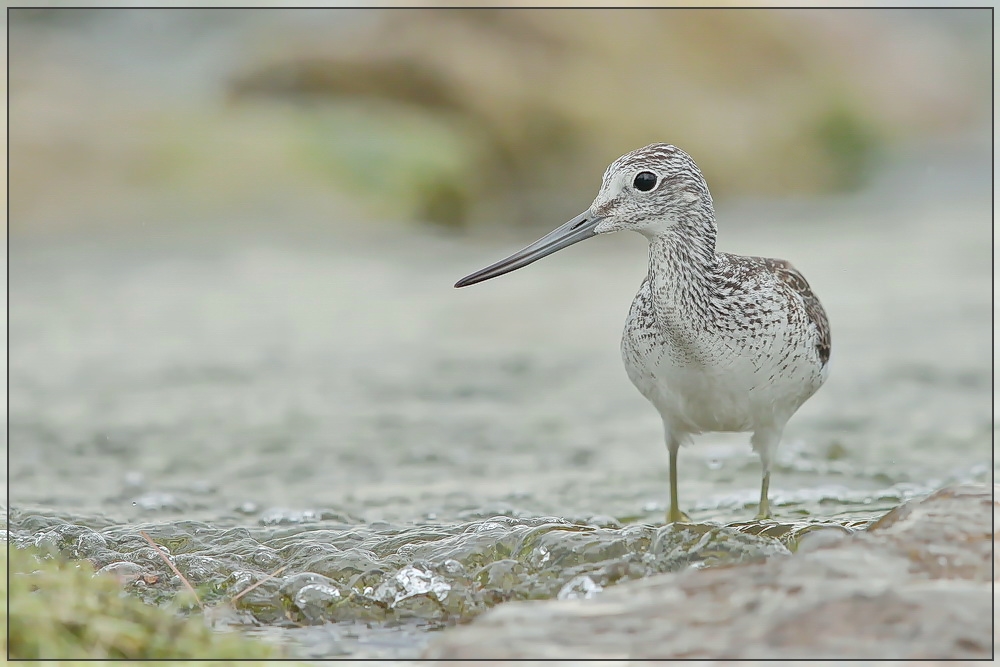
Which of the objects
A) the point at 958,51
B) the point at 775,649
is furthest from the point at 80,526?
the point at 958,51

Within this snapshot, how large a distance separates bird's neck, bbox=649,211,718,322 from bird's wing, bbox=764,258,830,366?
0.52m

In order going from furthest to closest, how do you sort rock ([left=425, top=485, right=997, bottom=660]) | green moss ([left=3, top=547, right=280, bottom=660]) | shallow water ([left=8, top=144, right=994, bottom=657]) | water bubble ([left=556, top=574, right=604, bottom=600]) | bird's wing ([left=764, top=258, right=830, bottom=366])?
bird's wing ([left=764, top=258, right=830, bottom=366]), shallow water ([left=8, top=144, right=994, bottom=657]), water bubble ([left=556, top=574, right=604, bottom=600]), green moss ([left=3, top=547, right=280, bottom=660]), rock ([left=425, top=485, right=997, bottom=660])

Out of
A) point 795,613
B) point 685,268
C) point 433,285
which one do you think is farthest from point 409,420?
point 795,613

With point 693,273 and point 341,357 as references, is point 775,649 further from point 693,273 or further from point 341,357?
point 341,357

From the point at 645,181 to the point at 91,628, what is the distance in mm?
3003

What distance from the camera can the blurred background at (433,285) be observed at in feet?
16.6

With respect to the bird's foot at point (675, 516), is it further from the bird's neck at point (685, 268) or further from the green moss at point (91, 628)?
the green moss at point (91, 628)

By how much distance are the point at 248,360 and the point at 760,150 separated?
9.36 m

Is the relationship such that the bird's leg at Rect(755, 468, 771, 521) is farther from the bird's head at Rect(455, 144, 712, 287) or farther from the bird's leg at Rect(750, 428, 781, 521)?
the bird's head at Rect(455, 144, 712, 287)

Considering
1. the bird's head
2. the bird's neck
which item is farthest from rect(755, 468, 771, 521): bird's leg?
the bird's head

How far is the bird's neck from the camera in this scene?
16.4 ft

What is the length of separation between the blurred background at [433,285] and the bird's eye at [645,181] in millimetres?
1470

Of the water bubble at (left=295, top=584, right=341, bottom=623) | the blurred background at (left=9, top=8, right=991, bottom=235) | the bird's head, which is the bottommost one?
the water bubble at (left=295, top=584, right=341, bottom=623)

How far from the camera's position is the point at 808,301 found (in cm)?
562
